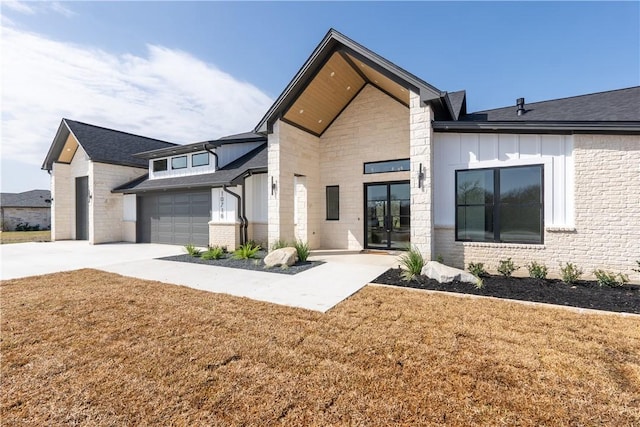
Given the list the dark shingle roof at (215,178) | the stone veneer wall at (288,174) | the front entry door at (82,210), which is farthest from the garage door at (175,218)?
the front entry door at (82,210)

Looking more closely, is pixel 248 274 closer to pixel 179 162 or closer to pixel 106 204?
pixel 179 162

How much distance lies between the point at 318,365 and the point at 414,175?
5892 mm

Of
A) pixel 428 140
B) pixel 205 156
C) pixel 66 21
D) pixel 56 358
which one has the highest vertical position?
pixel 66 21

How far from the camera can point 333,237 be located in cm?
1148

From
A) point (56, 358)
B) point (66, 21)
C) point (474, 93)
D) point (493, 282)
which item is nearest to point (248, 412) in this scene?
point (56, 358)

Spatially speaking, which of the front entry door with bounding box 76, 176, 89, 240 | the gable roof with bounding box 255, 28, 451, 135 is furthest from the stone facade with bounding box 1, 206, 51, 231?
the gable roof with bounding box 255, 28, 451, 135

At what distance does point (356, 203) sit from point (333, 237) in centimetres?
177

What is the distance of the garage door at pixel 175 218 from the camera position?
523 inches

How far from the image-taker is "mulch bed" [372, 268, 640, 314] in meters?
4.84

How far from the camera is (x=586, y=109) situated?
8180mm

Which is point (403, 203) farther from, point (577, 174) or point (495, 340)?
point (495, 340)

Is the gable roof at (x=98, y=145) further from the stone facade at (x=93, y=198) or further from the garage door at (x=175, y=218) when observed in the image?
the garage door at (x=175, y=218)

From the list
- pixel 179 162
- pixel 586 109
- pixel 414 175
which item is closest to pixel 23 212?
pixel 179 162

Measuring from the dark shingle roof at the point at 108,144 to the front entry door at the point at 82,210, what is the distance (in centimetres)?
291
